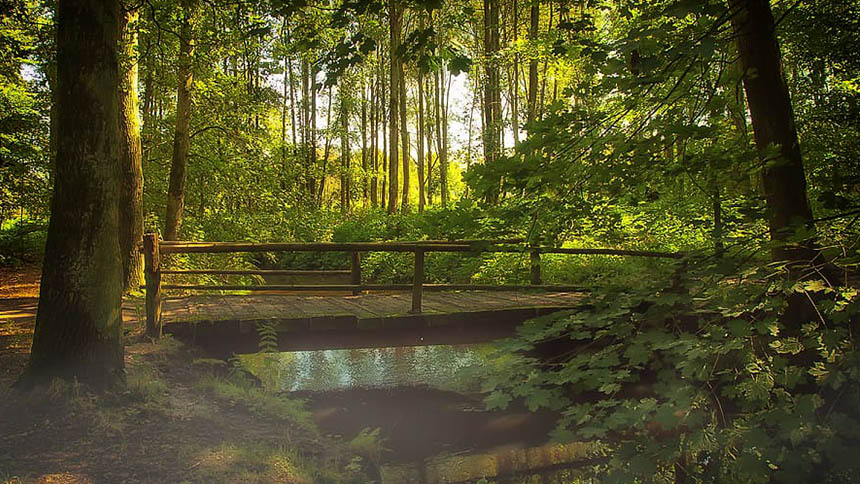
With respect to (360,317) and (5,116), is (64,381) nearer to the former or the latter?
(360,317)

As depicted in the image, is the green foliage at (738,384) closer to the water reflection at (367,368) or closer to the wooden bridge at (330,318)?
the wooden bridge at (330,318)

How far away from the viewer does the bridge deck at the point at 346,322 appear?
6.85 m

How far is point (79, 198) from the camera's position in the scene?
4.82 meters

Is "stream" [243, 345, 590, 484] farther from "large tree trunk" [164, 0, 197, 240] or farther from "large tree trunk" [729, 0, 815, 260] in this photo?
"large tree trunk" [164, 0, 197, 240]

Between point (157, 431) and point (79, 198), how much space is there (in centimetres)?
206

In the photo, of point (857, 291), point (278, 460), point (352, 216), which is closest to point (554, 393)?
point (857, 291)

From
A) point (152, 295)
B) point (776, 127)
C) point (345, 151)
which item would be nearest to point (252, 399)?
point (152, 295)

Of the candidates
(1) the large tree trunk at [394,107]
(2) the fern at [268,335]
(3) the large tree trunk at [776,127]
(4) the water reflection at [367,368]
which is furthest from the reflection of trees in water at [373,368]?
(1) the large tree trunk at [394,107]

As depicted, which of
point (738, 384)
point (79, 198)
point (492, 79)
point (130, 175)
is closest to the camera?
point (738, 384)

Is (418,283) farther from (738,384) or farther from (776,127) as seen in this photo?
(738,384)

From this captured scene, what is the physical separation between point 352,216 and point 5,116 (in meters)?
15.4

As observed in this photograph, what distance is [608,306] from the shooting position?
3111 mm

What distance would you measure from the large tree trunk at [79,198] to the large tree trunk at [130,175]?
440cm

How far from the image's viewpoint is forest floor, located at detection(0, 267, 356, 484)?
410 cm
